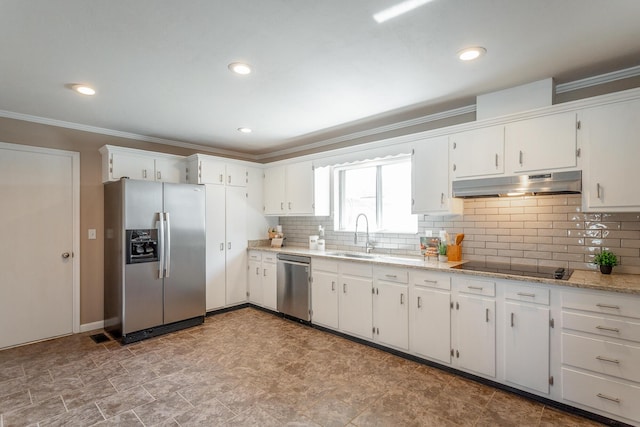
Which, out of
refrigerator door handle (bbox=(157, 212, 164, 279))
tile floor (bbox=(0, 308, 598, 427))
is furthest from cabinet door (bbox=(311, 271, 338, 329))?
refrigerator door handle (bbox=(157, 212, 164, 279))

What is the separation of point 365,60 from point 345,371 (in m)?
2.68

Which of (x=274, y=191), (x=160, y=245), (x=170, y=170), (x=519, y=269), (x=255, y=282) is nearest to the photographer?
(x=519, y=269)

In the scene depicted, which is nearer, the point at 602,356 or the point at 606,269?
the point at 602,356

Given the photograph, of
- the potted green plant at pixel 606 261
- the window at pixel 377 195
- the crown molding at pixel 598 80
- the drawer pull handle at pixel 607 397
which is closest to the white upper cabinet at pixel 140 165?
the window at pixel 377 195

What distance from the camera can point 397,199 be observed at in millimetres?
4051

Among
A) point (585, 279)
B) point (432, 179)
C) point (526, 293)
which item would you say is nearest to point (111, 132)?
point (432, 179)

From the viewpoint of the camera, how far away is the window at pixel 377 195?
3963 mm

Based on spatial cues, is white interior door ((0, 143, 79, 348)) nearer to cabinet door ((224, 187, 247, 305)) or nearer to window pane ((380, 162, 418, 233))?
cabinet door ((224, 187, 247, 305))

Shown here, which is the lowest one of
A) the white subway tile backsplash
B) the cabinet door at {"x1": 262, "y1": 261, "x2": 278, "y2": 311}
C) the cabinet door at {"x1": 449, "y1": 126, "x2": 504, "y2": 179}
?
the cabinet door at {"x1": 262, "y1": 261, "x2": 278, "y2": 311}

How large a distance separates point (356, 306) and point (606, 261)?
2.25 meters

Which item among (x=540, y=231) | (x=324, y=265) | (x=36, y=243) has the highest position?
(x=540, y=231)

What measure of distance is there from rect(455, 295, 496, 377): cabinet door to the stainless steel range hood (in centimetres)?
96

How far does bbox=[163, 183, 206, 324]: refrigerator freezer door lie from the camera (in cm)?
393

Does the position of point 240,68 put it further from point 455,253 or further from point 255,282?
point 255,282
